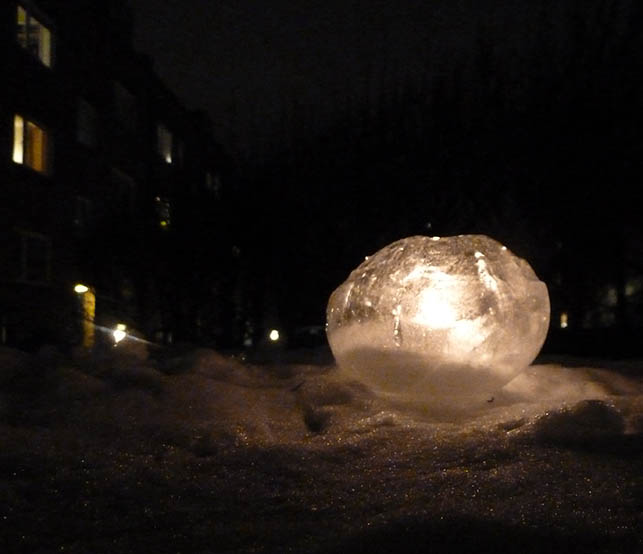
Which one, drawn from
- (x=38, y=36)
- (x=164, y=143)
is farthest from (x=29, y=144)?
(x=164, y=143)

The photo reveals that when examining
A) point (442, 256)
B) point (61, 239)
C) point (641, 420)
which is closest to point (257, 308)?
point (442, 256)

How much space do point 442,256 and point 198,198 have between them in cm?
515

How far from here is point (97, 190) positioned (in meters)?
19.1

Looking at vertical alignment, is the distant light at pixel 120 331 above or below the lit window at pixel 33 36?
below

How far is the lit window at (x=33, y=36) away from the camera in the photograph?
627 inches

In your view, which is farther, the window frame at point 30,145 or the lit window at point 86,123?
the lit window at point 86,123

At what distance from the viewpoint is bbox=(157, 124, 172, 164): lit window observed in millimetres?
24056

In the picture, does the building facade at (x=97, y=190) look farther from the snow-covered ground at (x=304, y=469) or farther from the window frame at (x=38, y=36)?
the snow-covered ground at (x=304, y=469)

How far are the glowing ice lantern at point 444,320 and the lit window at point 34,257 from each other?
1276 cm

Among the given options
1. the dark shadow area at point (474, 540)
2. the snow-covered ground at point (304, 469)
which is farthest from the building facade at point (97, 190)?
the dark shadow area at point (474, 540)

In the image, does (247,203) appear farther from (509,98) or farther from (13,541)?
(13,541)

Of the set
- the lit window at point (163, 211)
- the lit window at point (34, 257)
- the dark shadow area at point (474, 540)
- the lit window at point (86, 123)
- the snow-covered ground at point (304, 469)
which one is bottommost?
the dark shadow area at point (474, 540)

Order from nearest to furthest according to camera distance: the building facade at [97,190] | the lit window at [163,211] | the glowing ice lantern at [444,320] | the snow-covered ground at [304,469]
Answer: the snow-covered ground at [304,469]
the glowing ice lantern at [444,320]
the building facade at [97,190]
the lit window at [163,211]

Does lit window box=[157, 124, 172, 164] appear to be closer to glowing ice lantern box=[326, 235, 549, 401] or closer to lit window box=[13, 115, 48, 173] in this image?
lit window box=[13, 115, 48, 173]
